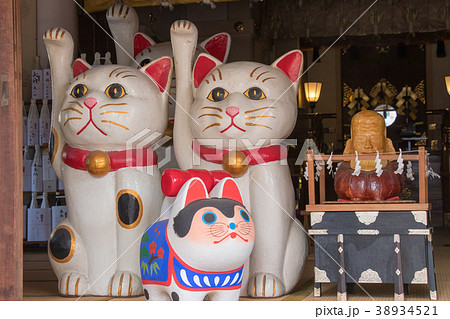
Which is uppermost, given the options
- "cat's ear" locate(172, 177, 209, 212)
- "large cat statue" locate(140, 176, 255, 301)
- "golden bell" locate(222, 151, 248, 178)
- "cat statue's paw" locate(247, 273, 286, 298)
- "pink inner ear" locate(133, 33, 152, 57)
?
"pink inner ear" locate(133, 33, 152, 57)

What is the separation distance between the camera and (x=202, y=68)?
3879mm

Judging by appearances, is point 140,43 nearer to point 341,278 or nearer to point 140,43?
point 140,43

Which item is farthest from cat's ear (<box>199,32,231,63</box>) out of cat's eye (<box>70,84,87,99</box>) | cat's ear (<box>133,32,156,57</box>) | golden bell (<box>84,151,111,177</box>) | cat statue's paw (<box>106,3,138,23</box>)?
golden bell (<box>84,151,111,177</box>)

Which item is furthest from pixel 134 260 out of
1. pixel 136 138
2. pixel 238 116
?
pixel 238 116

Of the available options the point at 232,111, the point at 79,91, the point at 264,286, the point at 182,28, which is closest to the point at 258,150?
the point at 232,111

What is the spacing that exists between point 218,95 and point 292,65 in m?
0.52

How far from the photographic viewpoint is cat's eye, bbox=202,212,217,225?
2.76 m

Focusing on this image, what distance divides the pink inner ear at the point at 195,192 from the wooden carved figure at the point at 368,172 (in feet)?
2.95

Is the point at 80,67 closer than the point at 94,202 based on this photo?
No

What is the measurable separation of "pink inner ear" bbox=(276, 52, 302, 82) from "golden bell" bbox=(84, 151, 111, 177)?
114 cm

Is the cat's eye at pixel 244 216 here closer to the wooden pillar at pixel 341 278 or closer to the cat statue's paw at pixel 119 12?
the wooden pillar at pixel 341 278

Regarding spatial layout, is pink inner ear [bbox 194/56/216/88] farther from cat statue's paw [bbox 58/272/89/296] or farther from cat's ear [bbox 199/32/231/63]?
cat statue's paw [bbox 58/272/89/296]
